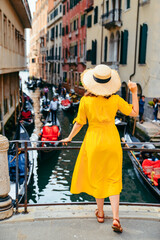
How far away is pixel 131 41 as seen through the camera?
16656 mm

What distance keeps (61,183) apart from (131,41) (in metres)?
10.3

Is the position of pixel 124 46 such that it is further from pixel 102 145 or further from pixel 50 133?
pixel 102 145

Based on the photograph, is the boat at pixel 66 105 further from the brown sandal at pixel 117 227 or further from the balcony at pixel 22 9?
the brown sandal at pixel 117 227

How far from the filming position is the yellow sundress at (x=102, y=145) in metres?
2.92

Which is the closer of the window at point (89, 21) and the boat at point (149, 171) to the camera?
the boat at point (149, 171)

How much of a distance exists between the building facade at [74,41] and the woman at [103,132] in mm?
23560

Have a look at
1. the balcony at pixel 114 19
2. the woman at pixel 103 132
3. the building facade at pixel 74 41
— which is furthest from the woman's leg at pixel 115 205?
the building facade at pixel 74 41

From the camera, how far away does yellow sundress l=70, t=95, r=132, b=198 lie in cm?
292

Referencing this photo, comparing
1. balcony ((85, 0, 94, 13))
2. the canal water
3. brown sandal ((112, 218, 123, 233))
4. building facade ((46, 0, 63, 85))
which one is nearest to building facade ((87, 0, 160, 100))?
balcony ((85, 0, 94, 13))

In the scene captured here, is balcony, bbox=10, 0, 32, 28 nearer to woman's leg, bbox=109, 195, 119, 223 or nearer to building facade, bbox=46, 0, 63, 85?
woman's leg, bbox=109, 195, 119, 223

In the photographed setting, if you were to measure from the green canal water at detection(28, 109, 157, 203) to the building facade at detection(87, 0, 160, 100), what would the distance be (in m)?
5.10

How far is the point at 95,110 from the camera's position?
2910 mm

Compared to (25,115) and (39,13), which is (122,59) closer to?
(25,115)

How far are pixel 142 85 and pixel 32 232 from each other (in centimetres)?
1339
